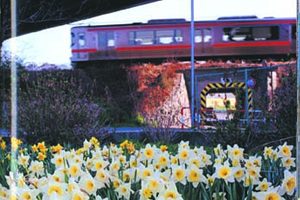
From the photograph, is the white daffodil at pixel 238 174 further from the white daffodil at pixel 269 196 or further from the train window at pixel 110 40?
the train window at pixel 110 40

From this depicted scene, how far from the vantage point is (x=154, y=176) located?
4.62 feet

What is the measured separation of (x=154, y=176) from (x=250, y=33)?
9.71m

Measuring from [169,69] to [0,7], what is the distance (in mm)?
7057

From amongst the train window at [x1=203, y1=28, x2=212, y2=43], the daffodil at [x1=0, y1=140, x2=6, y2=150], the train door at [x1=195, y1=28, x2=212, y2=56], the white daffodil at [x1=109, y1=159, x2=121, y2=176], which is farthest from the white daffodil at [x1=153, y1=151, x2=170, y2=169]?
the train window at [x1=203, y1=28, x2=212, y2=43]

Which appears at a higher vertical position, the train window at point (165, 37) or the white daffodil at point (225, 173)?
the train window at point (165, 37)

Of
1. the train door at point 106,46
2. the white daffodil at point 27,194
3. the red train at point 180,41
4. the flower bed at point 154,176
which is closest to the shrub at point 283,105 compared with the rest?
the flower bed at point 154,176

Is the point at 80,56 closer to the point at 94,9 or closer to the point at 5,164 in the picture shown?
the point at 94,9

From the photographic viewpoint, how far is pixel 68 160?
174cm

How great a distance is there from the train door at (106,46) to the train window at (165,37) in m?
1.01

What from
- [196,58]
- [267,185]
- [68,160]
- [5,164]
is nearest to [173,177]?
[267,185]

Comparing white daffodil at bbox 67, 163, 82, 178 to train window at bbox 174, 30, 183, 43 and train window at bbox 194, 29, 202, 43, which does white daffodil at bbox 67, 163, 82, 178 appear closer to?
train window at bbox 174, 30, 183, 43

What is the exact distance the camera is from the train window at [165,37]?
1041 cm

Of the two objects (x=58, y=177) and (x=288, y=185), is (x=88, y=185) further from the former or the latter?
(x=288, y=185)

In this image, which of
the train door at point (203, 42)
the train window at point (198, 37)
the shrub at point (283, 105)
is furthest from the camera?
the train window at point (198, 37)
